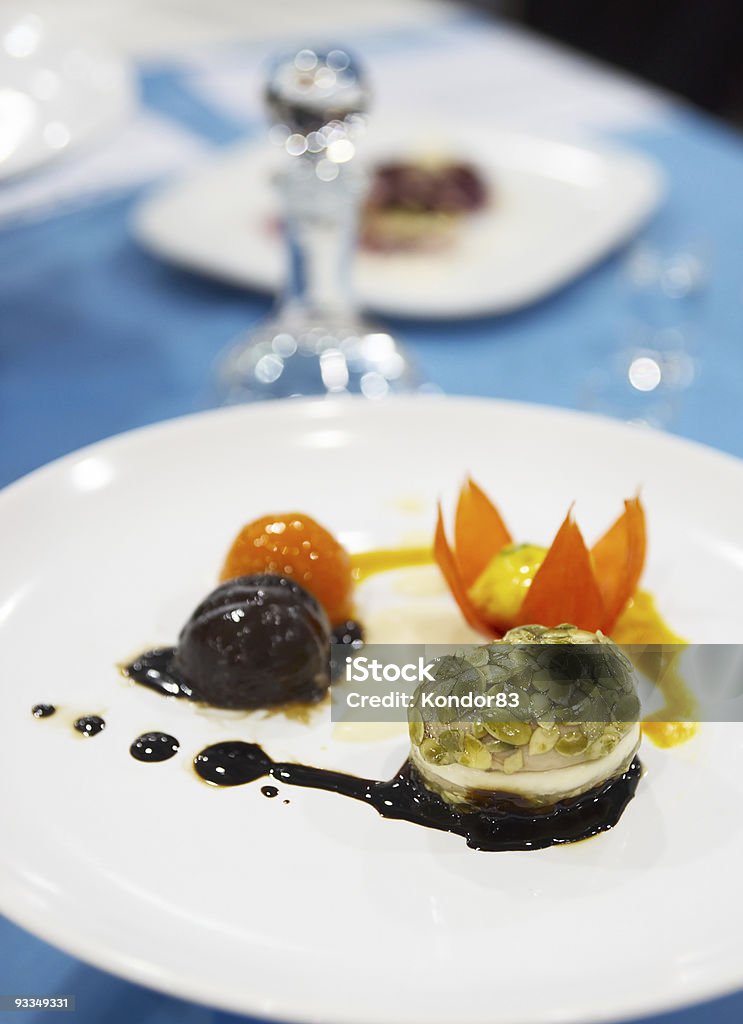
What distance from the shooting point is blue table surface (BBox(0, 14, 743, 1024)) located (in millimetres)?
1169

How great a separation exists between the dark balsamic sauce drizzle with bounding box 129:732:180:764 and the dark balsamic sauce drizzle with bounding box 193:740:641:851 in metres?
0.02

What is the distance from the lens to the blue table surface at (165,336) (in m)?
1.17

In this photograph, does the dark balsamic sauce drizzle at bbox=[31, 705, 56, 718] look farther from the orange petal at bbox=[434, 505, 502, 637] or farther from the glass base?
the glass base

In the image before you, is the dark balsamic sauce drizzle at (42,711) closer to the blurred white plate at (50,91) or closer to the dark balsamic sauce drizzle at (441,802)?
the dark balsamic sauce drizzle at (441,802)

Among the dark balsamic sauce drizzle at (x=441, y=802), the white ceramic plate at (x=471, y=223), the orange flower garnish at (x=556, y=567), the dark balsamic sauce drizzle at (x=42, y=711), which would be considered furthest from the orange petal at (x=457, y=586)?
the white ceramic plate at (x=471, y=223)

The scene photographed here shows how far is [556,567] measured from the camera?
699 mm

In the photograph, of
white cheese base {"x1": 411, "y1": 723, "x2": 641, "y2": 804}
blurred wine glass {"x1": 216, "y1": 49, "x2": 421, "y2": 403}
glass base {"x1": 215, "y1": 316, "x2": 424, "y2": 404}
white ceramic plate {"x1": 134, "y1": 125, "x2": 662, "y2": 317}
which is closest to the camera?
white cheese base {"x1": 411, "y1": 723, "x2": 641, "y2": 804}

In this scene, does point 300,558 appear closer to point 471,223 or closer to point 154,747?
point 154,747

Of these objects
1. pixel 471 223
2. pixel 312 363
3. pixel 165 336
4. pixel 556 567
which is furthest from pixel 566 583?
pixel 471 223

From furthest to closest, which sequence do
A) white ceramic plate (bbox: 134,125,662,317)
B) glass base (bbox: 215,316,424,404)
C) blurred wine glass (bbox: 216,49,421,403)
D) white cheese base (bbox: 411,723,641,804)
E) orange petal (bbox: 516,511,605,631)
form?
white ceramic plate (bbox: 134,125,662,317)
glass base (bbox: 215,316,424,404)
blurred wine glass (bbox: 216,49,421,403)
orange petal (bbox: 516,511,605,631)
white cheese base (bbox: 411,723,641,804)

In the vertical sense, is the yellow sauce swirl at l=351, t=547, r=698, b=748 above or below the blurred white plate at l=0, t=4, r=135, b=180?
below

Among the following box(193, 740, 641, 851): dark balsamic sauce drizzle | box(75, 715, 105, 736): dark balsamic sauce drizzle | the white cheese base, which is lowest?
box(75, 715, 105, 736): dark balsamic sauce drizzle

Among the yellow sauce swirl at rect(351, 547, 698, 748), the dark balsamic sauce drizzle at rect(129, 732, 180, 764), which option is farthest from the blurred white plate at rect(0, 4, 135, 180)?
the dark balsamic sauce drizzle at rect(129, 732, 180, 764)

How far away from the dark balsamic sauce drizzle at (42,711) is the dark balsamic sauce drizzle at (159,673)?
0.18 feet
